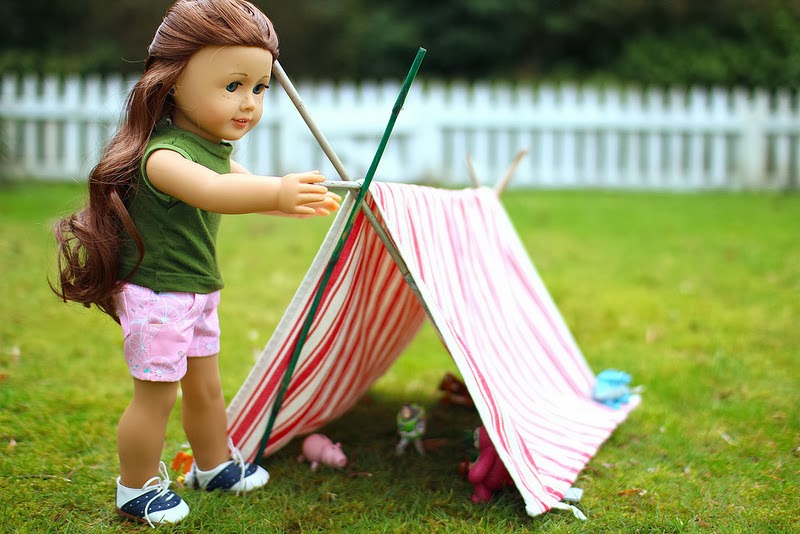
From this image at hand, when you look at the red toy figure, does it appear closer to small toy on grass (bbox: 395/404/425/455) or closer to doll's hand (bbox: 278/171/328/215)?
small toy on grass (bbox: 395/404/425/455)

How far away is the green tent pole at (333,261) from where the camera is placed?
2256mm

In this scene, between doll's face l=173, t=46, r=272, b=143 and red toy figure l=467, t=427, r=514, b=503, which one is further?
red toy figure l=467, t=427, r=514, b=503

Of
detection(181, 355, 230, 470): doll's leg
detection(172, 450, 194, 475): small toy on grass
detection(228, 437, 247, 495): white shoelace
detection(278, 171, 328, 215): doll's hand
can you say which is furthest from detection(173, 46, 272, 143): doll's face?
detection(172, 450, 194, 475): small toy on grass

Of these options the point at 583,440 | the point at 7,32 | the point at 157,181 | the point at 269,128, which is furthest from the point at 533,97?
A: the point at 7,32

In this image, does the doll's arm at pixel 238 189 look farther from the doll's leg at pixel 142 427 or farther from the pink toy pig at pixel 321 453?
the pink toy pig at pixel 321 453

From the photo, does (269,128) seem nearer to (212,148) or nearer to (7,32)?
(212,148)

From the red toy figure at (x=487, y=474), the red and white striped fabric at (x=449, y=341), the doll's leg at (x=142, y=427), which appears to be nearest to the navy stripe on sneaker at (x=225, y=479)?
the red and white striped fabric at (x=449, y=341)

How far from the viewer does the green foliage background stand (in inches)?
543

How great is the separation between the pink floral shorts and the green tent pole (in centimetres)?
38

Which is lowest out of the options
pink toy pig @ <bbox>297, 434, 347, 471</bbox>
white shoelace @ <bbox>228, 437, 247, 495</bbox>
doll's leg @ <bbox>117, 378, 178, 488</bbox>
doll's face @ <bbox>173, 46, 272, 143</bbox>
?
pink toy pig @ <bbox>297, 434, 347, 471</bbox>

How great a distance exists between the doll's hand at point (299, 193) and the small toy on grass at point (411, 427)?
3.68 ft

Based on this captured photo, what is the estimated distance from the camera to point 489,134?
9.66 meters

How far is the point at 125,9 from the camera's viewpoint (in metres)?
17.0

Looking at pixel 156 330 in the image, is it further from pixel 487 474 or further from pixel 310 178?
pixel 487 474
